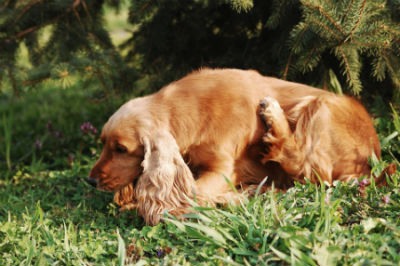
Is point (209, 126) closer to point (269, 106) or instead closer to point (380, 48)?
point (269, 106)

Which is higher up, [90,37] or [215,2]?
[215,2]

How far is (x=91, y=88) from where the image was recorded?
15.8 feet

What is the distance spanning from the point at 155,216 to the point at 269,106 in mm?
901

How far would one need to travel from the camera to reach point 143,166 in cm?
330

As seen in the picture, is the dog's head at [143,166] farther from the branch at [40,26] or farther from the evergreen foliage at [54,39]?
the branch at [40,26]

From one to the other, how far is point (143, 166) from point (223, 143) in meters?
0.48

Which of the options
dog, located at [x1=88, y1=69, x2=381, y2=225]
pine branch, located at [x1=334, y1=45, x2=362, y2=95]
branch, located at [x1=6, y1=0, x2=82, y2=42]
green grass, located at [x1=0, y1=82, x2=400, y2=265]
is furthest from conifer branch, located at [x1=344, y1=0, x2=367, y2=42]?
branch, located at [x1=6, y1=0, x2=82, y2=42]

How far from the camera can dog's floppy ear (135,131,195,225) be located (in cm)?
320

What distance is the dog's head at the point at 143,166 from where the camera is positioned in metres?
3.21

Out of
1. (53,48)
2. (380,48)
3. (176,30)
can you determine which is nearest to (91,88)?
(53,48)

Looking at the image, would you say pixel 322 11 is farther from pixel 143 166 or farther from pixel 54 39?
pixel 54 39

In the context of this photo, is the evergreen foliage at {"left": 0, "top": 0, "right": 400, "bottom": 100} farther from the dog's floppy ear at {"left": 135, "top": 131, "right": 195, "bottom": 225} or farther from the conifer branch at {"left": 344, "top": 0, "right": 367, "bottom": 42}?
the dog's floppy ear at {"left": 135, "top": 131, "right": 195, "bottom": 225}

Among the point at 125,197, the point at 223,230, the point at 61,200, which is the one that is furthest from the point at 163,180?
the point at 61,200

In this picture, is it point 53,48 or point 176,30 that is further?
point 176,30
